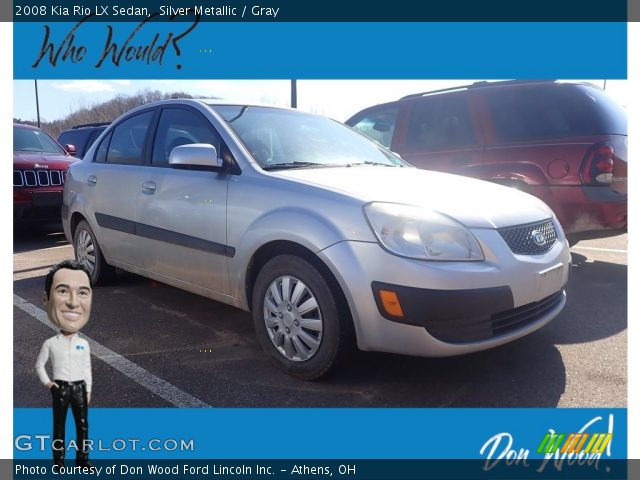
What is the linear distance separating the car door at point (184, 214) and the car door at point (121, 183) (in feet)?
0.42

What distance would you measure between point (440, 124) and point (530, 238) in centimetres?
292

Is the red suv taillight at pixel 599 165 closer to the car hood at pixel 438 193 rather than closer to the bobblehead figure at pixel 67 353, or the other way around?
the car hood at pixel 438 193

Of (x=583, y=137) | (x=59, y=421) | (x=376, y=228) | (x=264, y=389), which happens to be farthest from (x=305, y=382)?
(x=583, y=137)

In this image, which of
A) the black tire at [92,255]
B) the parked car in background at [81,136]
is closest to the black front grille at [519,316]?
the black tire at [92,255]

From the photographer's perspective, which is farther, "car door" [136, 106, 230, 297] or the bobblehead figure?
"car door" [136, 106, 230, 297]

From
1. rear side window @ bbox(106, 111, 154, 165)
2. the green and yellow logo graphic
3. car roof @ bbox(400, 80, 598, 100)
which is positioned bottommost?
the green and yellow logo graphic

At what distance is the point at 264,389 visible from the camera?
254 centimetres

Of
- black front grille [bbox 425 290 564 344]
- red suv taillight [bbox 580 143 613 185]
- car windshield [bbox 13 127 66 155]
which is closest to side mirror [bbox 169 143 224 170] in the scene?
black front grille [bbox 425 290 564 344]

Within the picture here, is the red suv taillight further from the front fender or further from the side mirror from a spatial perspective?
the side mirror

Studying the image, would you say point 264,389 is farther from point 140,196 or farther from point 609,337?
point 609,337

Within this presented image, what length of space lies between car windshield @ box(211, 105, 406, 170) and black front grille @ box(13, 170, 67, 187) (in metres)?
4.53

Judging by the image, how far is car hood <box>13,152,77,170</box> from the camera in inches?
258

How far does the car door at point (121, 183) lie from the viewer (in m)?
3.72

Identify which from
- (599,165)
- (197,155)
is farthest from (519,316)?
(599,165)
